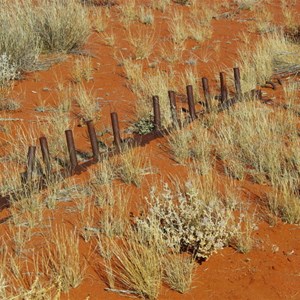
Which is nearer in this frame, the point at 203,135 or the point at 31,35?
the point at 203,135

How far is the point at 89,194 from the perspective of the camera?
5.23 m

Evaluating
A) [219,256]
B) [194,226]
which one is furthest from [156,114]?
[219,256]

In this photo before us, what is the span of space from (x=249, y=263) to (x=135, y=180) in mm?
1815

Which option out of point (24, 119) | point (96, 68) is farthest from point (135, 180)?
point (96, 68)

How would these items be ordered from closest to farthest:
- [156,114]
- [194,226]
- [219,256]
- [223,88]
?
[219,256] < [194,226] < [156,114] < [223,88]

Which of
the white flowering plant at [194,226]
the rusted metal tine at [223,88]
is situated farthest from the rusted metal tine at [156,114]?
A: the white flowering plant at [194,226]

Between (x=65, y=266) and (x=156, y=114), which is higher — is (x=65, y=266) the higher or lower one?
the lower one

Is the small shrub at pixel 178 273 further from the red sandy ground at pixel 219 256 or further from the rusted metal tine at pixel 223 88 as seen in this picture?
the rusted metal tine at pixel 223 88

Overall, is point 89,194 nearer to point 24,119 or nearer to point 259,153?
point 259,153

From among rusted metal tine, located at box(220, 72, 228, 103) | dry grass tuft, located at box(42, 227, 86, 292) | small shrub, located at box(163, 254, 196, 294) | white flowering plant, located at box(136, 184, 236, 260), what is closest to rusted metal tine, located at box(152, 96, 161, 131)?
rusted metal tine, located at box(220, 72, 228, 103)

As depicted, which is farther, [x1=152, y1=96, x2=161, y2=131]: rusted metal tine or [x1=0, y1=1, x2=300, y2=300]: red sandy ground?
[x1=152, y1=96, x2=161, y2=131]: rusted metal tine

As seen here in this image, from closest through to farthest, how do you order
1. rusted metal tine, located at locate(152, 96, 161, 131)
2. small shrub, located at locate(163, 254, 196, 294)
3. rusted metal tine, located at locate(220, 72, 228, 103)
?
small shrub, located at locate(163, 254, 196, 294)
rusted metal tine, located at locate(152, 96, 161, 131)
rusted metal tine, located at locate(220, 72, 228, 103)

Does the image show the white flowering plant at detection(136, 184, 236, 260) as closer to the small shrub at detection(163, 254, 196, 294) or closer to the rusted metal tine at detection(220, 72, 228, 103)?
the small shrub at detection(163, 254, 196, 294)

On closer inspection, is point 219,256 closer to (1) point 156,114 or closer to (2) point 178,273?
(2) point 178,273
